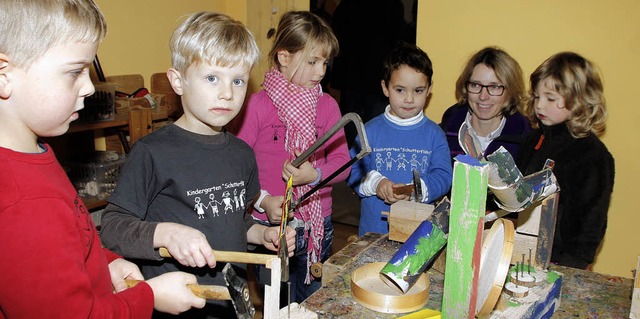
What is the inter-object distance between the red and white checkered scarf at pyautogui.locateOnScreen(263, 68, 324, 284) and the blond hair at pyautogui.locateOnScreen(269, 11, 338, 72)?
0.14 metres

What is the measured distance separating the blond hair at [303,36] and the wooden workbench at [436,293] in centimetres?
95

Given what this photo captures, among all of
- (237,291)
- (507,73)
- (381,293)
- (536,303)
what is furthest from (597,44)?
(237,291)

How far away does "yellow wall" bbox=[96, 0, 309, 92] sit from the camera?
314 cm

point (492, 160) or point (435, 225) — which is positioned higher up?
point (492, 160)

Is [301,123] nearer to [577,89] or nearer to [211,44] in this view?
[211,44]

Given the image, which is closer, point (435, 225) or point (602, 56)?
point (435, 225)

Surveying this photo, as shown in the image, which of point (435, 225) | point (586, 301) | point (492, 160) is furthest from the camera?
point (586, 301)

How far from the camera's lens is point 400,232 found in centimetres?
184

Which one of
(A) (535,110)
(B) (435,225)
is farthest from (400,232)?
(A) (535,110)

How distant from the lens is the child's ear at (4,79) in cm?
99

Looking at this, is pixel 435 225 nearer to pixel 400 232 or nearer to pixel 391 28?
pixel 400 232

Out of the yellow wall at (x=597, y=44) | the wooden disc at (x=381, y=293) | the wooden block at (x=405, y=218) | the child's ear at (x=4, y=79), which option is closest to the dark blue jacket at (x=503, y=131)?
the yellow wall at (x=597, y=44)

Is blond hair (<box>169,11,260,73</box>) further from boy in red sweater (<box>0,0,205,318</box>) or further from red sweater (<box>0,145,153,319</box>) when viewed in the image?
red sweater (<box>0,145,153,319</box>)

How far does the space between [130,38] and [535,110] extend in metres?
2.35
